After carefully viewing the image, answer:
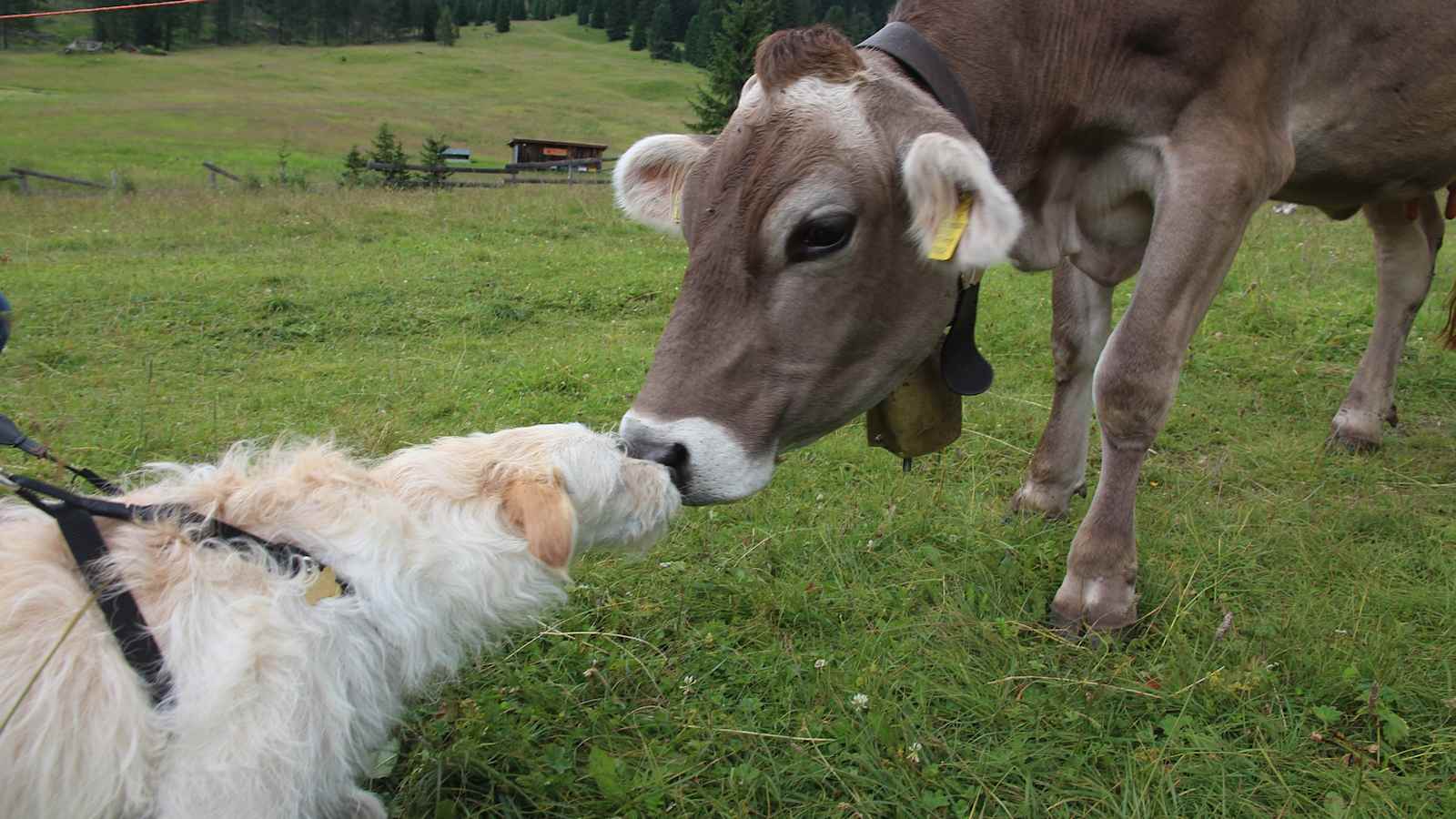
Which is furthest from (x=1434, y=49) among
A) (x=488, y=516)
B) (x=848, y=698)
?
(x=488, y=516)

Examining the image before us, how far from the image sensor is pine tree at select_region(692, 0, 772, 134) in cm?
3262

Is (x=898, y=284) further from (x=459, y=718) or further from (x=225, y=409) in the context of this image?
(x=225, y=409)

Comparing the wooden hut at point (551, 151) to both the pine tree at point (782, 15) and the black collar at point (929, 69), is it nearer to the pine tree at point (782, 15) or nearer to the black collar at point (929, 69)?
the pine tree at point (782, 15)

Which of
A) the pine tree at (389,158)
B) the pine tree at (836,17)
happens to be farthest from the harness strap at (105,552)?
the pine tree at (389,158)

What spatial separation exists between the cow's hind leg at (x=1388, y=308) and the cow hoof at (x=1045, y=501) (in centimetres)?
199

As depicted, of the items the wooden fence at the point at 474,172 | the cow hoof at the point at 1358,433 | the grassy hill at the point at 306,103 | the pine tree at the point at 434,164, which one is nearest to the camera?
the cow hoof at the point at 1358,433

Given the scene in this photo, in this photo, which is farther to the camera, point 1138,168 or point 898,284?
point 1138,168

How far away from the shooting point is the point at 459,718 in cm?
284

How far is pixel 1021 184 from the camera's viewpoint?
137 inches

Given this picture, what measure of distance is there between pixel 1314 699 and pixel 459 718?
2.60 m

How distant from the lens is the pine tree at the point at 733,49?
3262 cm

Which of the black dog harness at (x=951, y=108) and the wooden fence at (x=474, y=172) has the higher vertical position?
the black dog harness at (x=951, y=108)

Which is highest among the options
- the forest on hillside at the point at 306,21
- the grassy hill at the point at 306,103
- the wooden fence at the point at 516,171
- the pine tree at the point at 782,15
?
the pine tree at the point at 782,15

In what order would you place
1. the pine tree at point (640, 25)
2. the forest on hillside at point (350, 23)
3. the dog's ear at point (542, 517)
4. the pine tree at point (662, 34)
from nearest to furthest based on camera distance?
Answer: the dog's ear at point (542, 517)
the forest on hillside at point (350, 23)
the pine tree at point (662, 34)
the pine tree at point (640, 25)
